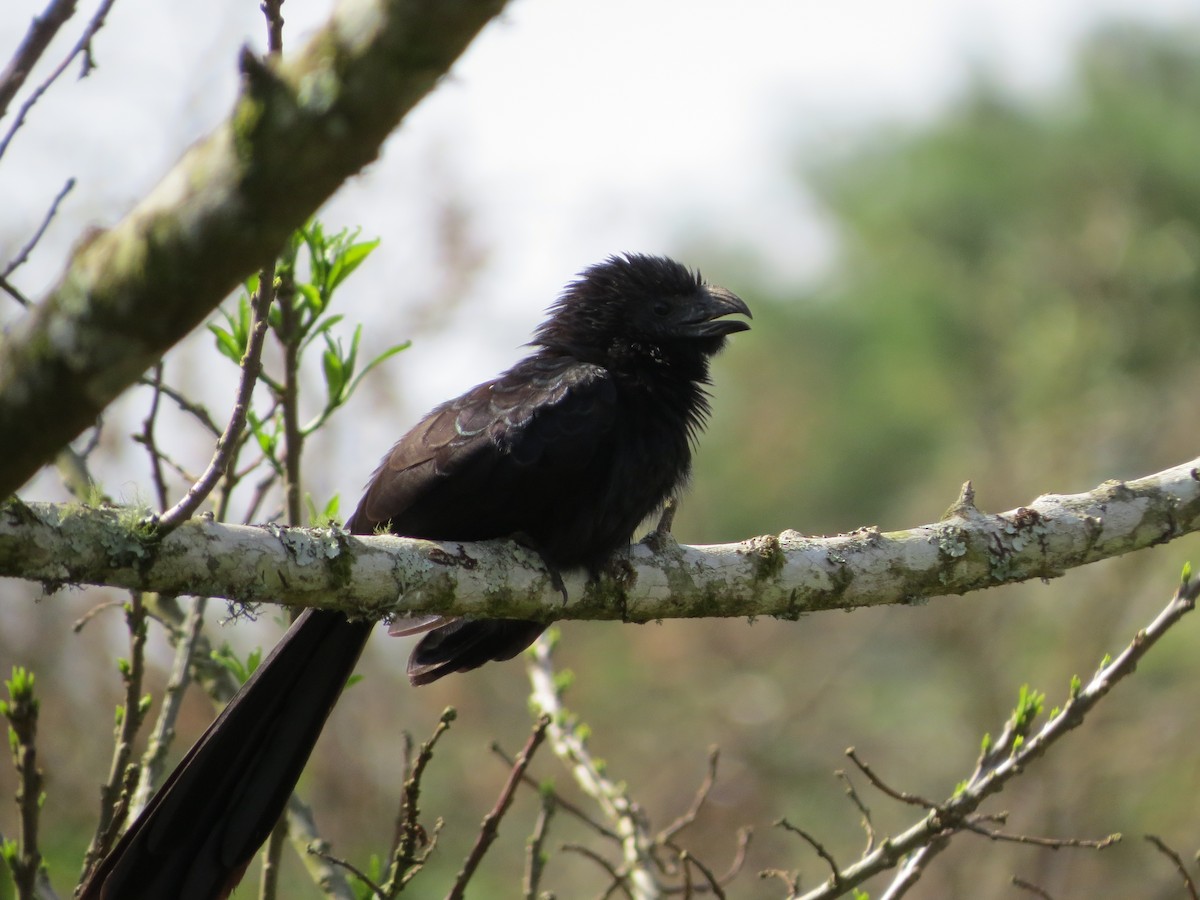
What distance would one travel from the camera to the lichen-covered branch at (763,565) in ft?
9.67

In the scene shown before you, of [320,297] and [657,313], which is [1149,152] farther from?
[320,297]

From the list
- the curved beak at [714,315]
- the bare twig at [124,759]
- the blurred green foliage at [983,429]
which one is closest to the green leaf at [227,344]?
the bare twig at [124,759]

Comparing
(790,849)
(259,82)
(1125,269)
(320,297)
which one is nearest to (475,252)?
(790,849)

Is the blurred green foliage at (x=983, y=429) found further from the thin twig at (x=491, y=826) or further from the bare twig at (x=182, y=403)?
the bare twig at (x=182, y=403)

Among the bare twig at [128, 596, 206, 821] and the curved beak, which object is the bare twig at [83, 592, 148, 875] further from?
the curved beak

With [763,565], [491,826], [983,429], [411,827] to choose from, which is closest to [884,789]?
[763,565]

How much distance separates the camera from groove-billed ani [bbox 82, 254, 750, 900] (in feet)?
10.4

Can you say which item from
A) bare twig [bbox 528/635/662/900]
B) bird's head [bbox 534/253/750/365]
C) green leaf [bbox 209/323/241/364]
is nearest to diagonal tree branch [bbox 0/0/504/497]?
green leaf [bbox 209/323/241/364]

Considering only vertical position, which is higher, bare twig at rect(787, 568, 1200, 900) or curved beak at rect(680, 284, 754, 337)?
curved beak at rect(680, 284, 754, 337)

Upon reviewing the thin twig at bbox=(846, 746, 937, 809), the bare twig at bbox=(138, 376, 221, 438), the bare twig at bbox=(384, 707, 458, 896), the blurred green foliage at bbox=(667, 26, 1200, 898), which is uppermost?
the blurred green foliage at bbox=(667, 26, 1200, 898)

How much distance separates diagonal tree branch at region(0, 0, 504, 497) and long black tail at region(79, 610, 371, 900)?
1.68 metres

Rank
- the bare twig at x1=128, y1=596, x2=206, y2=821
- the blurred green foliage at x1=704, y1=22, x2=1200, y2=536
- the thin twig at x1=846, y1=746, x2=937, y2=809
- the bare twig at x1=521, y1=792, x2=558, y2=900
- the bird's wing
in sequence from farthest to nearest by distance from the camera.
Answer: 1. the blurred green foliage at x1=704, y1=22, x2=1200, y2=536
2. the bird's wing
3. the bare twig at x1=128, y1=596, x2=206, y2=821
4. the bare twig at x1=521, y1=792, x2=558, y2=900
5. the thin twig at x1=846, y1=746, x2=937, y2=809

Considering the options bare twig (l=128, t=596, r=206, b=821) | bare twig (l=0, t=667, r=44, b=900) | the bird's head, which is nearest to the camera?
bare twig (l=0, t=667, r=44, b=900)

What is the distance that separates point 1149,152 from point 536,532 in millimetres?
13113
